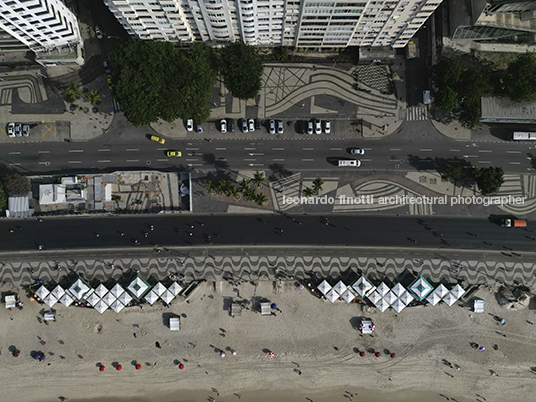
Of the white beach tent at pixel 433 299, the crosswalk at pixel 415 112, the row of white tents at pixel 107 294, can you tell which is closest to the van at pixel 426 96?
the crosswalk at pixel 415 112

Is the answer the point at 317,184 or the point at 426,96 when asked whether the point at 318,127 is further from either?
the point at 426,96

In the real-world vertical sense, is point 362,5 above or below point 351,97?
above

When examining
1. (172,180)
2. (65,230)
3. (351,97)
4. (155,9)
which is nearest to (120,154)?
(172,180)

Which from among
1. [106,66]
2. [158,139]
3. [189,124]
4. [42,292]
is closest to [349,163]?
[189,124]

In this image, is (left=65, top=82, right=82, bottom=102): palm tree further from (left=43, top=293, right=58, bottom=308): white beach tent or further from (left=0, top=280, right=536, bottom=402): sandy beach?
(left=0, top=280, right=536, bottom=402): sandy beach

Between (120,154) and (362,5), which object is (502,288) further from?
(120,154)

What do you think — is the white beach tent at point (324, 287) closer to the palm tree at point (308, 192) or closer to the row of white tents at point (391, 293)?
the row of white tents at point (391, 293)

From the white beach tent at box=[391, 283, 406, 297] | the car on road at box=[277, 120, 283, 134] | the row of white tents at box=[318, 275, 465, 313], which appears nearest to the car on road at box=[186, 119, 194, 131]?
the car on road at box=[277, 120, 283, 134]
